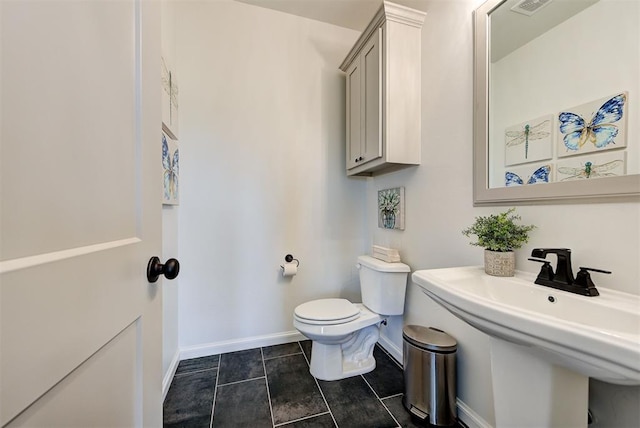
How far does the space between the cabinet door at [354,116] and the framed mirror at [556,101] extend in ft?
2.61

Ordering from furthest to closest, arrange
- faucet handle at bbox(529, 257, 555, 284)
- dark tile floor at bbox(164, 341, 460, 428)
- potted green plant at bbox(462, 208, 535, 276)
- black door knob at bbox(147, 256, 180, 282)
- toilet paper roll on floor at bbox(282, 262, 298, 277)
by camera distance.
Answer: toilet paper roll on floor at bbox(282, 262, 298, 277) → dark tile floor at bbox(164, 341, 460, 428) → potted green plant at bbox(462, 208, 535, 276) → faucet handle at bbox(529, 257, 555, 284) → black door knob at bbox(147, 256, 180, 282)

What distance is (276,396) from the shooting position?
145 cm

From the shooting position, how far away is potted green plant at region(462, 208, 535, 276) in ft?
3.28

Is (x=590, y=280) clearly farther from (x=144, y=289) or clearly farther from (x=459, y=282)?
(x=144, y=289)

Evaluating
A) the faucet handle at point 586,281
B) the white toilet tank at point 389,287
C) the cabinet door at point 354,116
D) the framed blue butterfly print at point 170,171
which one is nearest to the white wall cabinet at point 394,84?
the cabinet door at point 354,116

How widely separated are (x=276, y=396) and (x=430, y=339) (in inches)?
37.0

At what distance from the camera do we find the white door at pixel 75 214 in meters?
0.29

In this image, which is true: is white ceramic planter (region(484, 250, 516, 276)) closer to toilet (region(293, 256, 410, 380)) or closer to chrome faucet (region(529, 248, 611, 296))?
chrome faucet (region(529, 248, 611, 296))

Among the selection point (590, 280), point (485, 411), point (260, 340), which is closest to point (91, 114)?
point (590, 280)

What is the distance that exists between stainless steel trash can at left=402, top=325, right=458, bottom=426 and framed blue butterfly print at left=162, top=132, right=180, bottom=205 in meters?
1.59

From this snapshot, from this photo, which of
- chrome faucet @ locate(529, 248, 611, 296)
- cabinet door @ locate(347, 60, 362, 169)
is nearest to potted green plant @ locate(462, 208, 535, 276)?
chrome faucet @ locate(529, 248, 611, 296)

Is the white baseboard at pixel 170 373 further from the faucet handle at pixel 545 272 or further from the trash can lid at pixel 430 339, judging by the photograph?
the faucet handle at pixel 545 272

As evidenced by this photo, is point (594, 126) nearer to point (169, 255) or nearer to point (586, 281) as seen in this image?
point (586, 281)

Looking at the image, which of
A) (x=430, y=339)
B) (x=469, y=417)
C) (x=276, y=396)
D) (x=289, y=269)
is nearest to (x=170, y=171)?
(x=289, y=269)
